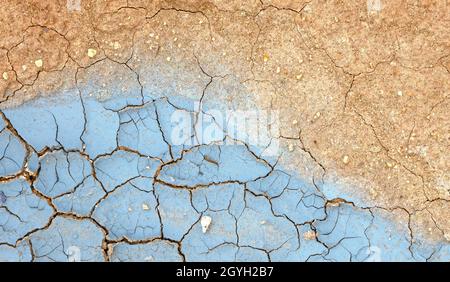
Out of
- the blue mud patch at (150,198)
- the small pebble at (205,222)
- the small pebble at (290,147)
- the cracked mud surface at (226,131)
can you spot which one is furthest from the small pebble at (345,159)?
the small pebble at (205,222)

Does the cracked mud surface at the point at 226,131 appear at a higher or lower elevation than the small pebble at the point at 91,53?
lower

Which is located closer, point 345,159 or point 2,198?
point 2,198

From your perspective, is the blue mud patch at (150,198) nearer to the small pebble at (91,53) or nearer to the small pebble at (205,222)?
the small pebble at (205,222)

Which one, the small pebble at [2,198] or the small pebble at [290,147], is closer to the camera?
the small pebble at [2,198]

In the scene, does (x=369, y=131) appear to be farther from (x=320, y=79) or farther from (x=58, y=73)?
(x=58, y=73)

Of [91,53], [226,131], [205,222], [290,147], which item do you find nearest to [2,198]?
[91,53]

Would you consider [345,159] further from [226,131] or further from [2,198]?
[2,198]

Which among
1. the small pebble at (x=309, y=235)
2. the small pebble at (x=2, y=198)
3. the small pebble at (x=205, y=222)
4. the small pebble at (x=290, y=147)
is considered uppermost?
the small pebble at (x=290, y=147)
